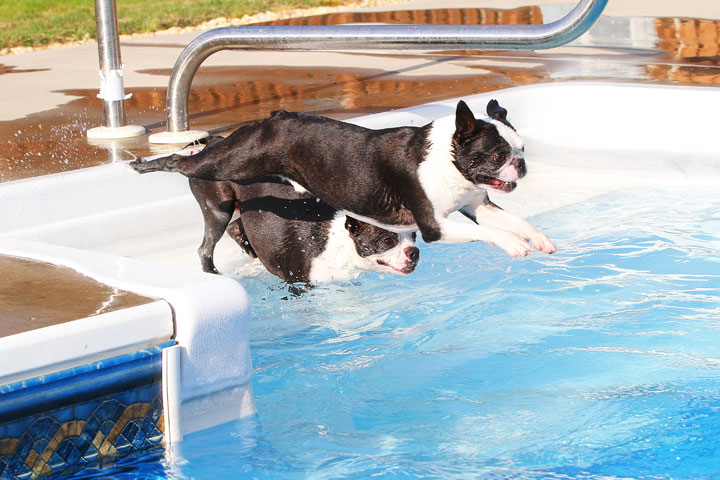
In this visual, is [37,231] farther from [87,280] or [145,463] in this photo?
[145,463]

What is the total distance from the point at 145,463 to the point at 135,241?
97.3 inches

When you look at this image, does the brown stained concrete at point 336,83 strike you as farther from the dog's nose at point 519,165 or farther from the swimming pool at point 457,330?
the dog's nose at point 519,165

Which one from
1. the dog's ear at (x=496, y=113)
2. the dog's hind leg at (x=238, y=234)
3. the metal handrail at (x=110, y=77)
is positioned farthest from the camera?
the metal handrail at (x=110, y=77)

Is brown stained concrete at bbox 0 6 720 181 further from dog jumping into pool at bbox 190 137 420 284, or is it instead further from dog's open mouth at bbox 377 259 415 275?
dog's open mouth at bbox 377 259 415 275

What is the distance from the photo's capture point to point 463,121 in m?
4.26

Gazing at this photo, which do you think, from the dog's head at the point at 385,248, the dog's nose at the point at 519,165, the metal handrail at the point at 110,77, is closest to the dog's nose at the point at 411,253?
the dog's head at the point at 385,248

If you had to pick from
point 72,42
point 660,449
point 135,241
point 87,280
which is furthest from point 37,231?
point 72,42

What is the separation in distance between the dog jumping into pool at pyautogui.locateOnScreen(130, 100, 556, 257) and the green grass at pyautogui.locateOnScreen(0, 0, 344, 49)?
396 inches

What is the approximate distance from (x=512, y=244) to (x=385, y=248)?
98 cm

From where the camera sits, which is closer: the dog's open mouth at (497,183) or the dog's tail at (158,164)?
the dog's open mouth at (497,183)

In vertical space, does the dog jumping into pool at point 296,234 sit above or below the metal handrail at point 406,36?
below

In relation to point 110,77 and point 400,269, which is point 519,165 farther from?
point 110,77

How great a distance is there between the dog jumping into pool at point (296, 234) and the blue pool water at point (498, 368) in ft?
0.60

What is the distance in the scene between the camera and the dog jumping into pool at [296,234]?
16.6 feet
